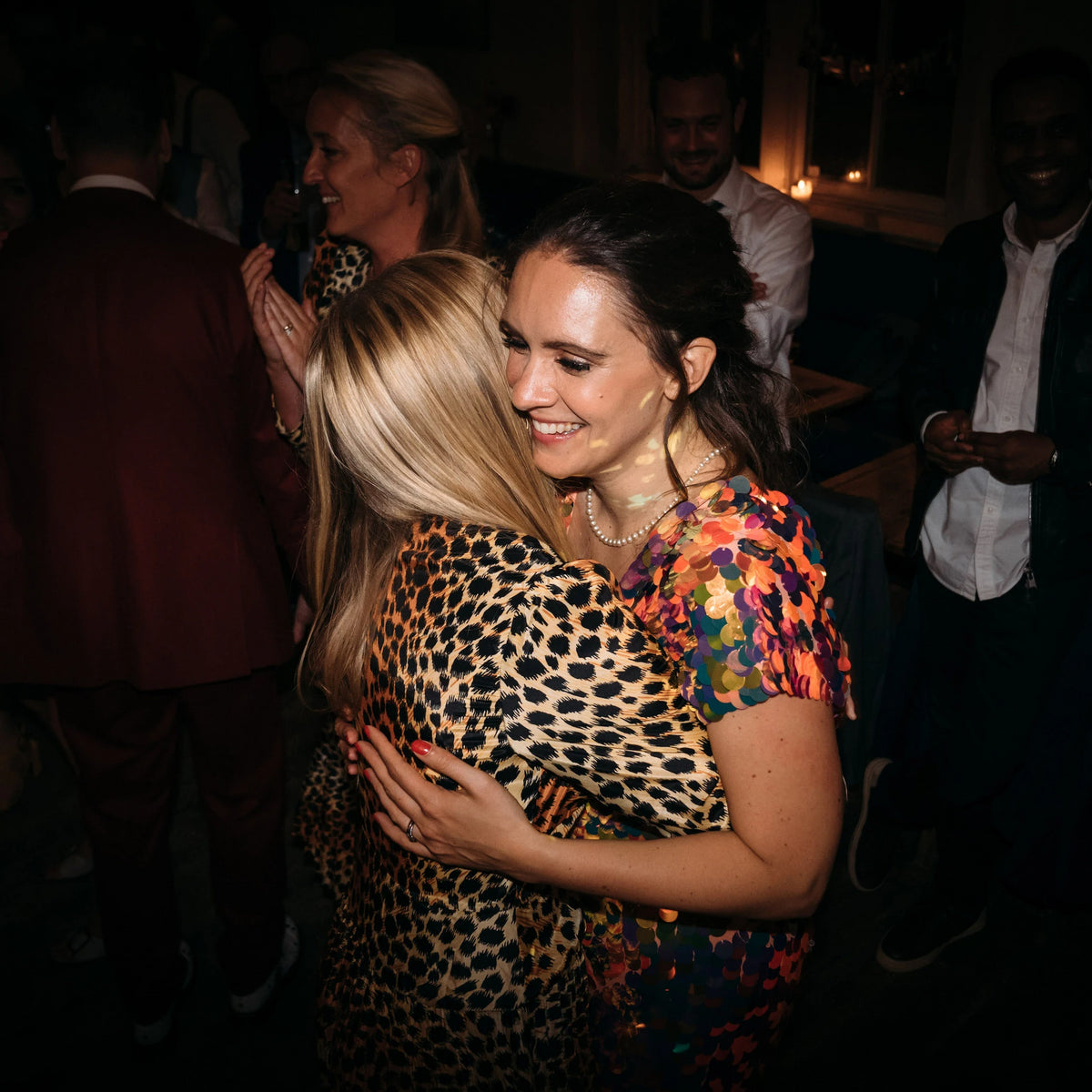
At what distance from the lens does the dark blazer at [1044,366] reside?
2.04 meters

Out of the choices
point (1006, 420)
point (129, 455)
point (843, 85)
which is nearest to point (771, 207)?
point (1006, 420)

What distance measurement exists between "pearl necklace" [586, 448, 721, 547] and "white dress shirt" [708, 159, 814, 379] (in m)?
1.55

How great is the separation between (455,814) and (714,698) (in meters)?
0.33

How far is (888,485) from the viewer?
318 centimetres

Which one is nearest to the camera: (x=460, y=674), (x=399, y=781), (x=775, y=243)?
(x=460, y=674)

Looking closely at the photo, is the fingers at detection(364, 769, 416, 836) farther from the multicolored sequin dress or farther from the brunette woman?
the multicolored sequin dress

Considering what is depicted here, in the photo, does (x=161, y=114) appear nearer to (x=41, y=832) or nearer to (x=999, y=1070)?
(x=41, y=832)

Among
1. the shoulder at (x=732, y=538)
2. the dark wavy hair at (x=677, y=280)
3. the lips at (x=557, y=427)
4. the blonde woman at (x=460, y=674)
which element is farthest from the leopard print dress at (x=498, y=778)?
the dark wavy hair at (x=677, y=280)

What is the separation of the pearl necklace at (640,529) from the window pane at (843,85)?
4473 millimetres

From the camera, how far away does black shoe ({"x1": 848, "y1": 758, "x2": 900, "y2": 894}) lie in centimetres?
262

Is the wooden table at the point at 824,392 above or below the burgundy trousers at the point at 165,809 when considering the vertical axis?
above

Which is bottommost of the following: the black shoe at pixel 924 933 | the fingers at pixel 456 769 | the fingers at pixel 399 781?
the black shoe at pixel 924 933

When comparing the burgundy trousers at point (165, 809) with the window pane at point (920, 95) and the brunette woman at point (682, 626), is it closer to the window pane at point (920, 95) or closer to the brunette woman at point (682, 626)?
the brunette woman at point (682, 626)

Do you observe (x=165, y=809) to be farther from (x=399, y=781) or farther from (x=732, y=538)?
(x=732, y=538)
